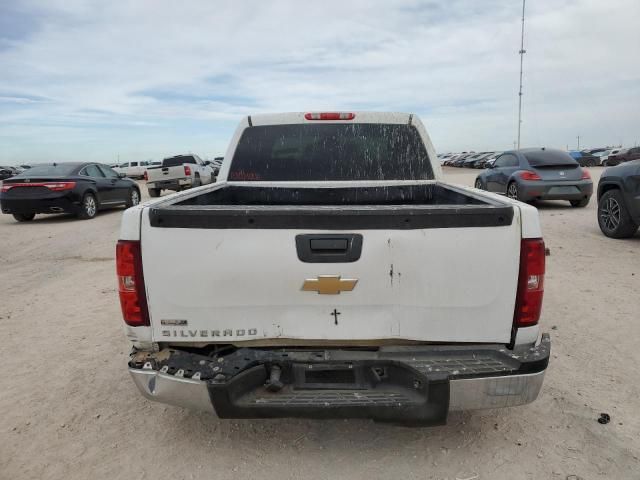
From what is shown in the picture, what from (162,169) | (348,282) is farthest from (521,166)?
(162,169)

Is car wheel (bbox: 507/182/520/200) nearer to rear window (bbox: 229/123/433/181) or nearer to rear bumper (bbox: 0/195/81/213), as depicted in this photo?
rear window (bbox: 229/123/433/181)

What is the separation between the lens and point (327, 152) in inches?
173

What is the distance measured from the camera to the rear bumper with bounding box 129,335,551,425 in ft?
7.71

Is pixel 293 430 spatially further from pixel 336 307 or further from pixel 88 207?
pixel 88 207

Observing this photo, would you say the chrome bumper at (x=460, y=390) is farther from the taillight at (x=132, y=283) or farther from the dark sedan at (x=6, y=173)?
the dark sedan at (x=6, y=173)

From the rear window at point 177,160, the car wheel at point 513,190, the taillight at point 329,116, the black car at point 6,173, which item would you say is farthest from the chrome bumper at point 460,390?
the black car at point 6,173

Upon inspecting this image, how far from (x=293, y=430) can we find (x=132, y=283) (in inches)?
54.4

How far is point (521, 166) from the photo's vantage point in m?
12.2

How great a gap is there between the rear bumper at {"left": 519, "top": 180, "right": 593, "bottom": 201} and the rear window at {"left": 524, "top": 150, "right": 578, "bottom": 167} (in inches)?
19.2

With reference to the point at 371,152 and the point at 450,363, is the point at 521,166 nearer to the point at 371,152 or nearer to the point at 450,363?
the point at 371,152

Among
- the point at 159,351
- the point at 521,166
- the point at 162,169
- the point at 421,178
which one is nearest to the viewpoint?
the point at 159,351

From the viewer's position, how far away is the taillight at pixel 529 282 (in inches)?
92.7

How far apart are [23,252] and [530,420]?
29.9 ft

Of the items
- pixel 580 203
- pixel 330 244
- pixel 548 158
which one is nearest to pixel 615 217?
pixel 548 158
